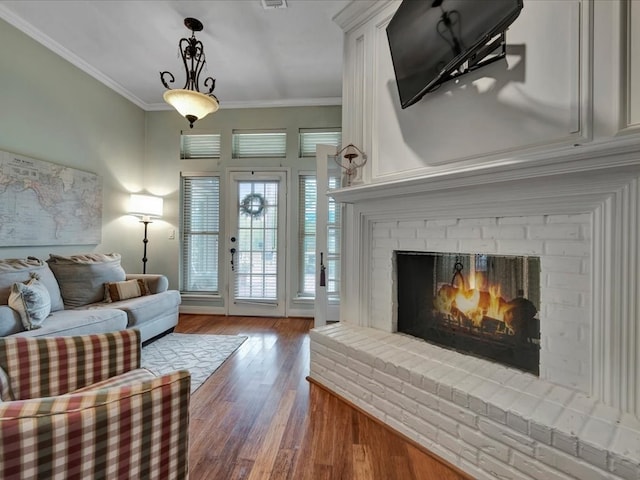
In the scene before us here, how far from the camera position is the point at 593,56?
1.28 meters

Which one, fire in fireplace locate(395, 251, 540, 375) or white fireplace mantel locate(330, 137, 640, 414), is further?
fire in fireplace locate(395, 251, 540, 375)

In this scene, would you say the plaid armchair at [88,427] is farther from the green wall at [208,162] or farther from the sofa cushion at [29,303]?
the green wall at [208,162]

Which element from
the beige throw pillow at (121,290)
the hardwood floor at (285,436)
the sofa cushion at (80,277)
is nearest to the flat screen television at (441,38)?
the hardwood floor at (285,436)

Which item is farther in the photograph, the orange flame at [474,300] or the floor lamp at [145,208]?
the floor lamp at [145,208]

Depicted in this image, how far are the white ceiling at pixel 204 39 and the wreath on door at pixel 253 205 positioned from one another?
52.4 inches

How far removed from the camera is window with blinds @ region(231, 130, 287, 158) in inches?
163

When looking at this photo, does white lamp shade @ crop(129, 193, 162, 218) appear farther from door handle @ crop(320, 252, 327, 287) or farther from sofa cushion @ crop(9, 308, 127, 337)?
door handle @ crop(320, 252, 327, 287)

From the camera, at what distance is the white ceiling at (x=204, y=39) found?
2.42m

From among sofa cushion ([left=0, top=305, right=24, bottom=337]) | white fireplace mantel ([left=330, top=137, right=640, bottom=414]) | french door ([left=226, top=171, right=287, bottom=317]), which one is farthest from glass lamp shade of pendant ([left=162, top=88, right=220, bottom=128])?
white fireplace mantel ([left=330, top=137, right=640, bottom=414])

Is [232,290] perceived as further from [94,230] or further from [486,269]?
[486,269]

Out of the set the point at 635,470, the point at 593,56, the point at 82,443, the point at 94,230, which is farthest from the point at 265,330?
the point at 593,56

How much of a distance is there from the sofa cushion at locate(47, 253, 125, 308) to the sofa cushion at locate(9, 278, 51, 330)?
56cm

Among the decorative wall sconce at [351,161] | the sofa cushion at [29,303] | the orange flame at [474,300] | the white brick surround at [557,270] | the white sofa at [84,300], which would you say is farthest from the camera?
the decorative wall sconce at [351,161]

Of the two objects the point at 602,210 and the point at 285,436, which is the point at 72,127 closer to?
the point at 285,436
